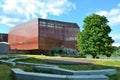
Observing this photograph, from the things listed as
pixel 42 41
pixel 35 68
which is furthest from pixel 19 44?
pixel 35 68

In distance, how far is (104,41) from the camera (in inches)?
2019

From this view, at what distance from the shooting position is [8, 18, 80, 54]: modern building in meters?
95.4

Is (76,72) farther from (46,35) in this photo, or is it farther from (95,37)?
(46,35)

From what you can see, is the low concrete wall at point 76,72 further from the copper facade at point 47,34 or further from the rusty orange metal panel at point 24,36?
the rusty orange metal panel at point 24,36

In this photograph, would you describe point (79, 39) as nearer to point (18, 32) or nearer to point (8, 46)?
point (18, 32)

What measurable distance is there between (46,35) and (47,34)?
536 mm

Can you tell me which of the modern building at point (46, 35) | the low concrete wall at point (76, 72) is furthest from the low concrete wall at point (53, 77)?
the modern building at point (46, 35)

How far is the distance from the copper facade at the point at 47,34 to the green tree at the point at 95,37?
42383mm

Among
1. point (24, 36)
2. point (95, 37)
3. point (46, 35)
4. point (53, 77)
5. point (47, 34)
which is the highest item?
point (24, 36)

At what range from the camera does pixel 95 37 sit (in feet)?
169

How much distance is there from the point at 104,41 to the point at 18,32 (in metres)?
69.1

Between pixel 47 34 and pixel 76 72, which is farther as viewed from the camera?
pixel 47 34

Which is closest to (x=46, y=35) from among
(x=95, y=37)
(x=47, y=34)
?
(x=47, y=34)

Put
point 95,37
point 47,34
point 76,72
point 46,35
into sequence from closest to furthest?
point 76,72 < point 95,37 < point 46,35 < point 47,34
